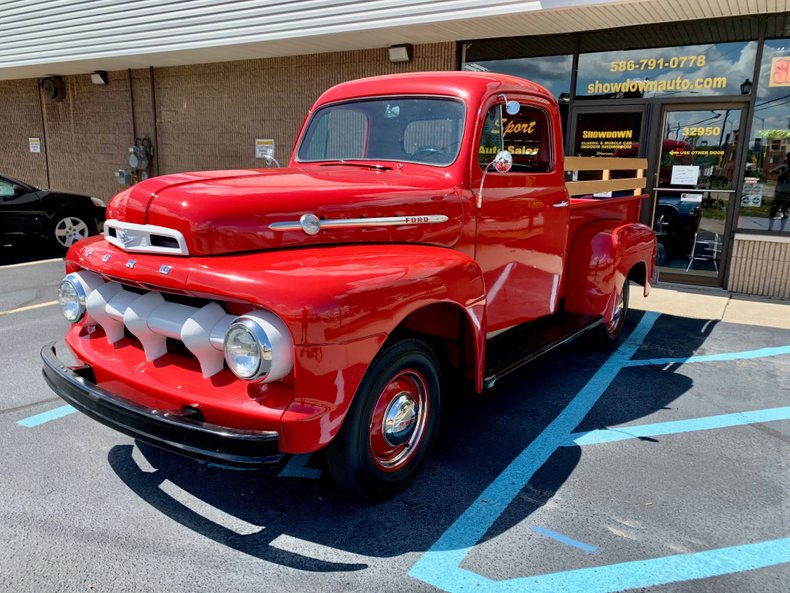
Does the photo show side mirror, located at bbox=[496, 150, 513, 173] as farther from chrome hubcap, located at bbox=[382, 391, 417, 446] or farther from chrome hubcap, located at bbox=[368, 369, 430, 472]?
chrome hubcap, located at bbox=[382, 391, 417, 446]

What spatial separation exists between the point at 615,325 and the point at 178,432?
4260 millimetres

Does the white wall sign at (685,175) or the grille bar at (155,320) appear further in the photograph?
the white wall sign at (685,175)

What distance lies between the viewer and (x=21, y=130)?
15086 mm

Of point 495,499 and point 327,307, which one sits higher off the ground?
point 327,307

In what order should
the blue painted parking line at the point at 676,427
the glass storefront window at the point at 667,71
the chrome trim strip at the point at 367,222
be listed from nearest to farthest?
the chrome trim strip at the point at 367,222 < the blue painted parking line at the point at 676,427 < the glass storefront window at the point at 667,71

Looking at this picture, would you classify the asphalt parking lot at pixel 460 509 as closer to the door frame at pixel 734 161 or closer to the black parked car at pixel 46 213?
the door frame at pixel 734 161

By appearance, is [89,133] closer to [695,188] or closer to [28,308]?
[28,308]

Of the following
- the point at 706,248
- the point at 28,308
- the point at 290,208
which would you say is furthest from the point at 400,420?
the point at 706,248

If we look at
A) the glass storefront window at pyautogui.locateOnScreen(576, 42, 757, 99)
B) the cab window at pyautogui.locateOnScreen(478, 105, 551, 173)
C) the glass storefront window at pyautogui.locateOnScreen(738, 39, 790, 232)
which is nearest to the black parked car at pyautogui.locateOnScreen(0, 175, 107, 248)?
the glass storefront window at pyautogui.locateOnScreen(576, 42, 757, 99)

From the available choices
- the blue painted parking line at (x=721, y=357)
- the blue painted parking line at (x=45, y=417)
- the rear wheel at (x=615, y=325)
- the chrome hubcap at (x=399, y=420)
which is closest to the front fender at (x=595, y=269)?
the rear wheel at (x=615, y=325)

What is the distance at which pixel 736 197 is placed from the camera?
754 cm

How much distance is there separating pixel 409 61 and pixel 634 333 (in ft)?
17.6

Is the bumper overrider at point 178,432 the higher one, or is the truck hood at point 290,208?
the truck hood at point 290,208

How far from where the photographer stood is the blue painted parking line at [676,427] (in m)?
3.67
